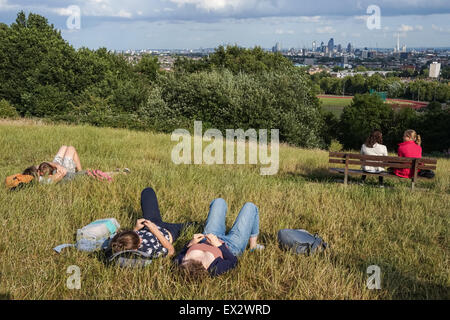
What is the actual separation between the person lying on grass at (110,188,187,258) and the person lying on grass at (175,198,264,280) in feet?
0.99

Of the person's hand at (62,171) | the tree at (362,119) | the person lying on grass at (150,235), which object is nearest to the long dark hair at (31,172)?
the person's hand at (62,171)

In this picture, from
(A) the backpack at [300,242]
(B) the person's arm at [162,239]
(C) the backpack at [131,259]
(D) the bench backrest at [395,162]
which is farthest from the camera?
(D) the bench backrest at [395,162]

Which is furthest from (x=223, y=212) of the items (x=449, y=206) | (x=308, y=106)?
(x=308, y=106)

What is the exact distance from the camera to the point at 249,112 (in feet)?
105

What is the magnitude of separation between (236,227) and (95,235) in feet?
5.33

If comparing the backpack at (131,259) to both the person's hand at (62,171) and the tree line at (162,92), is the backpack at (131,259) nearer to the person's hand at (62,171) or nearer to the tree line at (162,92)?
the person's hand at (62,171)

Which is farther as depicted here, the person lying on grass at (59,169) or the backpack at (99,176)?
the backpack at (99,176)

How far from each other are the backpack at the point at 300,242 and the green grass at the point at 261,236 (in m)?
0.13

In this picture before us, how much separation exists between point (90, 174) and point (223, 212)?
3.69 metres

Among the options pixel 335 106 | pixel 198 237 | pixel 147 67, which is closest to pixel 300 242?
pixel 198 237

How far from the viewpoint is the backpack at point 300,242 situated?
13.9 ft

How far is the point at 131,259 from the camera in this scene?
3.74 m

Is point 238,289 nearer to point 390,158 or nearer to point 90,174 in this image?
point 90,174

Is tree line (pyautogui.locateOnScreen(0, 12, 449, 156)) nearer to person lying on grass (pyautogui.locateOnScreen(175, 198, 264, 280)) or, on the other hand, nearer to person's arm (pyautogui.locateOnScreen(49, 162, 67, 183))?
person's arm (pyautogui.locateOnScreen(49, 162, 67, 183))
